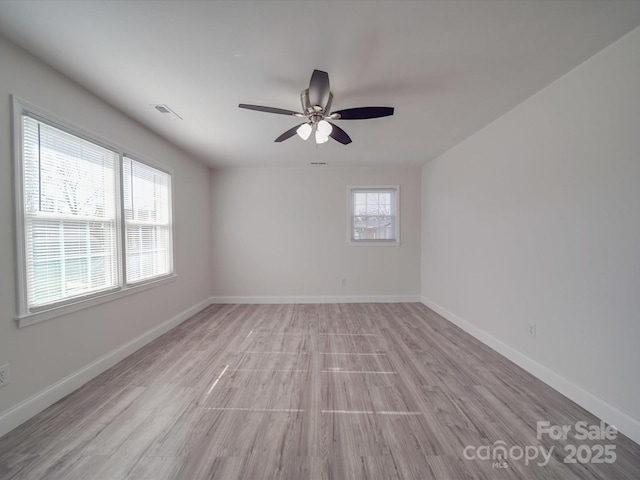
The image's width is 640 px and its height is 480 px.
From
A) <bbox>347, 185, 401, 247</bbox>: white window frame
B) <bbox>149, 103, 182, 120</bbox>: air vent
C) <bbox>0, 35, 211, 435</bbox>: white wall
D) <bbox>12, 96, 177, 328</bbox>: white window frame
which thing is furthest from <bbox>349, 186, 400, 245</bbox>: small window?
<bbox>12, 96, 177, 328</bbox>: white window frame

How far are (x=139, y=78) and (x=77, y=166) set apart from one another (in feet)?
3.07

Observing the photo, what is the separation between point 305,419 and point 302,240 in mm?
3157

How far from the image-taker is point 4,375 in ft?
4.96

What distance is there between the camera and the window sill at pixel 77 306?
1634 millimetres

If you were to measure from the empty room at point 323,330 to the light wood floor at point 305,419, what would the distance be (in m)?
0.02

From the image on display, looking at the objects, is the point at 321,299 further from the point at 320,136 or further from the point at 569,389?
the point at 569,389

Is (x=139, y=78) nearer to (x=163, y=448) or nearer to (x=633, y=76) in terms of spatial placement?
(x=163, y=448)

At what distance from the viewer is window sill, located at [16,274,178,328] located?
1634 mm

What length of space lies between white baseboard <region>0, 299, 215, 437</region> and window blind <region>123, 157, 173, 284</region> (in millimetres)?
700

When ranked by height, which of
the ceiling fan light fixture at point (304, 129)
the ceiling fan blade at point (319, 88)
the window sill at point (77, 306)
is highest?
the ceiling fan blade at point (319, 88)

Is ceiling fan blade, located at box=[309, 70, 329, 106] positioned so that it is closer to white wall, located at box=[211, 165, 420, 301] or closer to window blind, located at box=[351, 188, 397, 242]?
white wall, located at box=[211, 165, 420, 301]

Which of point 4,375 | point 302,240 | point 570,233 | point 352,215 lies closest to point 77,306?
point 4,375

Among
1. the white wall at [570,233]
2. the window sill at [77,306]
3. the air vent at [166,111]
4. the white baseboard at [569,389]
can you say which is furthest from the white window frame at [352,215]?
the window sill at [77,306]

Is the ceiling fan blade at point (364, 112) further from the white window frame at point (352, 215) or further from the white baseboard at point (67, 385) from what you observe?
the white baseboard at point (67, 385)
